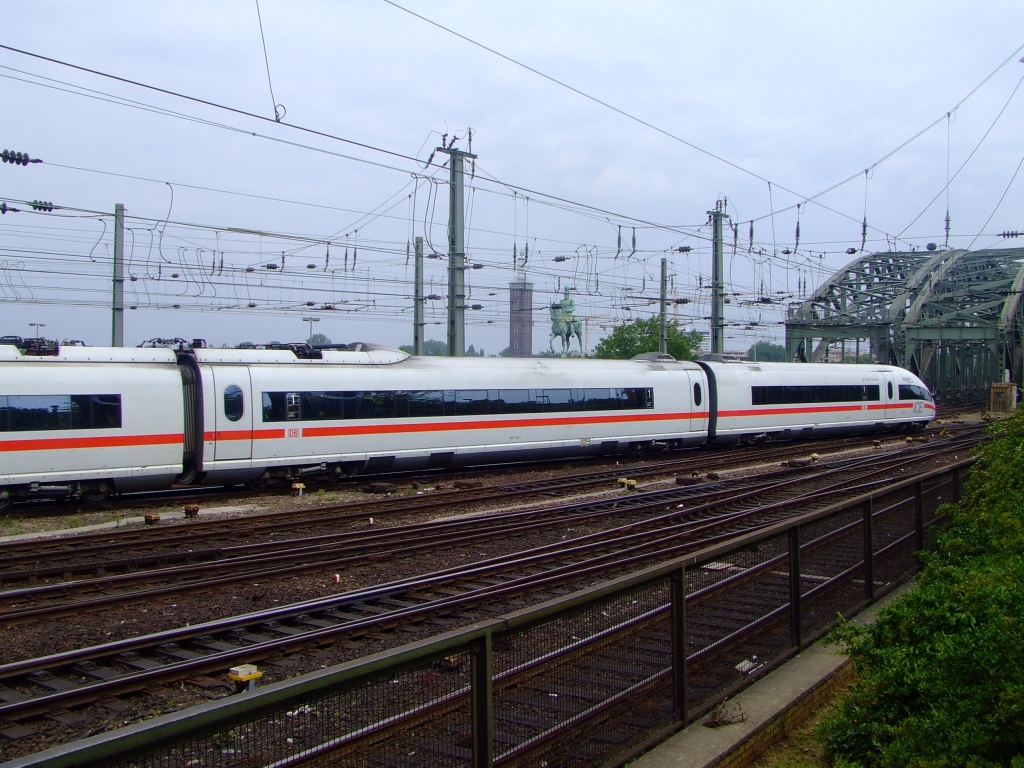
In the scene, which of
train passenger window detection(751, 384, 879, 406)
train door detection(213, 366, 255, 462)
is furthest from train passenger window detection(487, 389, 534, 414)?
train passenger window detection(751, 384, 879, 406)

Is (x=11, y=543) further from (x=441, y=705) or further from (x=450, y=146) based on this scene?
(x=450, y=146)

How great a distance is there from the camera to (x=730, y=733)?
15.8 feet

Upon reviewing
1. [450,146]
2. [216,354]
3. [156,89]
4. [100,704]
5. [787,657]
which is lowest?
[100,704]

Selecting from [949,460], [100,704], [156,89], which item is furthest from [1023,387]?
[100,704]

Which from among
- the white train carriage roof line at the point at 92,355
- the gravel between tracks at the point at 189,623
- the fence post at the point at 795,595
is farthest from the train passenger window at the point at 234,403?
the fence post at the point at 795,595

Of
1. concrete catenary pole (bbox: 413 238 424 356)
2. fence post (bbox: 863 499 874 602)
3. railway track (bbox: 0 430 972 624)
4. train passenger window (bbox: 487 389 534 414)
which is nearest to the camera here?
fence post (bbox: 863 499 874 602)

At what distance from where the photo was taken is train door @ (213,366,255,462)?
16344 millimetres

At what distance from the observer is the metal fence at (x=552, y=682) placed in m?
2.85

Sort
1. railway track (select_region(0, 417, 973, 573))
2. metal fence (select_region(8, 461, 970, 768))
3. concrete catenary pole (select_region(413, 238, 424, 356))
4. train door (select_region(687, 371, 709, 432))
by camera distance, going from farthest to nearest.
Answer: concrete catenary pole (select_region(413, 238, 424, 356)) < train door (select_region(687, 371, 709, 432)) < railway track (select_region(0, 417, 973, 573)) < metal fence (select_region(8, 461, 970, 768))

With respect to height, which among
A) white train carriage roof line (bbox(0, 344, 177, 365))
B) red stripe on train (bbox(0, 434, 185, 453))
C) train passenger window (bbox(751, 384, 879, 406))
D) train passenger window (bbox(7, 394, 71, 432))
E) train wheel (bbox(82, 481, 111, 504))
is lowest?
train wheel (bbox(82, 481, 111, 504))

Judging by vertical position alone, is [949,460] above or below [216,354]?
below

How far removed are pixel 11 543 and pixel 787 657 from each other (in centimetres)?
1131

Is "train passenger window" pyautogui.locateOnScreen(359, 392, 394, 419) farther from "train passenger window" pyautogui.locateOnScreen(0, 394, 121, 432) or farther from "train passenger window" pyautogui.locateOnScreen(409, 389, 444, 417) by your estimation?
"train passenger window" pyautogui.locateOnScreen(0, 394, 121, 432)

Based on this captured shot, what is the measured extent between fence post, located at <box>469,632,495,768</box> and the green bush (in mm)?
1683
